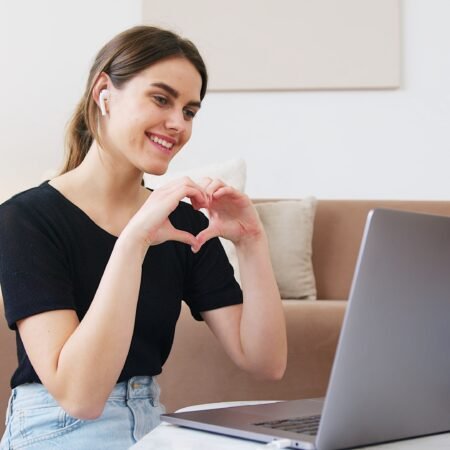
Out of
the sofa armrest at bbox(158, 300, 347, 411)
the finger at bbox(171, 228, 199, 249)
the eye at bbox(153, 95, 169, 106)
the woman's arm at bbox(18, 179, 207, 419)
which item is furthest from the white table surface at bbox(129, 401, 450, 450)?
the sofa armrest at bbox(158, 300, 347, 411)

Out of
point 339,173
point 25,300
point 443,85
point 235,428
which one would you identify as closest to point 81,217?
point 25,300

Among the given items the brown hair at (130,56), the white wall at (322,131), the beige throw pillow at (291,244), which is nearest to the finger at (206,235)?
the brown hair at (130,56)

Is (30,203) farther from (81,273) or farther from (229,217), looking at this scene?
(229,217)

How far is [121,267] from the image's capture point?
1143 millimetres

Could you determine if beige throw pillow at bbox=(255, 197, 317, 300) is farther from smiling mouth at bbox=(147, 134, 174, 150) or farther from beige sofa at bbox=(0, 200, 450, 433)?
smiling mouth at bbox=(147, 134, 174, 150)

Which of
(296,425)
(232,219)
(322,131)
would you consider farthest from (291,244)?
(296,425)

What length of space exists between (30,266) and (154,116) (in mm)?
335

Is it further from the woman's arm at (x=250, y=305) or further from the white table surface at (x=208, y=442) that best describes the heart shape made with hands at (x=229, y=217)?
the white table surface at (x=208, y=442)

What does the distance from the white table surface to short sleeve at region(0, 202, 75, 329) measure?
1.30 feet

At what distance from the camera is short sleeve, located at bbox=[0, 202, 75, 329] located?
1220 millimetres

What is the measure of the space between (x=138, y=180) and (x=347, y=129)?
193 centimetres

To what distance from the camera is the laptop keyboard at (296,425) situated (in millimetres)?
880

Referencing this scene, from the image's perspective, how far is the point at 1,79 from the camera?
354cm

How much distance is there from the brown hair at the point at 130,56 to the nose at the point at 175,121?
10cm
